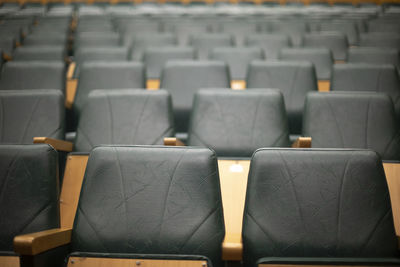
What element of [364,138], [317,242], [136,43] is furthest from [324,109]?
[136,43]

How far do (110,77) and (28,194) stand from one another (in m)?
→ 0.22

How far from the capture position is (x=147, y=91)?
320 mm

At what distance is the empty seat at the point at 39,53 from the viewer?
53 cm

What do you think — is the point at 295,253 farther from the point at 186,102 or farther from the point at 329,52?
the point at 329,52

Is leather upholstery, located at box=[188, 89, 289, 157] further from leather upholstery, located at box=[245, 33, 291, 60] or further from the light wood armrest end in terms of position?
leather upholstery, located at box=[245, 33, 291, 60]

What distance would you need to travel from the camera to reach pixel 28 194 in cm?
21

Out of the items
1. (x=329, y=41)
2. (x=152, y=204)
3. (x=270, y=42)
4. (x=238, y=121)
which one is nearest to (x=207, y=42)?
(x=270, y=42)

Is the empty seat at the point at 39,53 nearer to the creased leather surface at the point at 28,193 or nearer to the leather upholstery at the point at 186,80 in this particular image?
the leather upholstery at the point at 186,80

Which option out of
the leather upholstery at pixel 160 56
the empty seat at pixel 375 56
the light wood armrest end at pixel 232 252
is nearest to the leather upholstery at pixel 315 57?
the empty seat at pixel 375 56

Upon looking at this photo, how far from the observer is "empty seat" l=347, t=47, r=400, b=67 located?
495 mm

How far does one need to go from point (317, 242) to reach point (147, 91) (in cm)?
19

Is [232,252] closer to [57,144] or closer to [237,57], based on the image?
[57,144]

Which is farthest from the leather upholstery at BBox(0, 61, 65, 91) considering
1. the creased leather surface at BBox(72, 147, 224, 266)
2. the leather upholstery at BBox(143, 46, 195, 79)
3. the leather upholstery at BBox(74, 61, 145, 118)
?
the creased leather surface at BBox(72, 147, 224, 266)

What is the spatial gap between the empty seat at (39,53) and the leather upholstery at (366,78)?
15.5 inches
